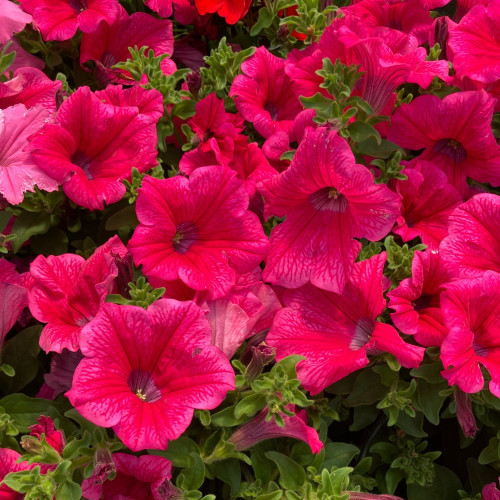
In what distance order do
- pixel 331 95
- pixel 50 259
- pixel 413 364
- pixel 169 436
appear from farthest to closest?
pixel 331 95, pixel 50 259, pixel 413 364, pixel 169 436

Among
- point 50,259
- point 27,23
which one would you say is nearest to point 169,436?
point 50,259

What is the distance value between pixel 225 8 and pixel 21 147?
0.53 metres

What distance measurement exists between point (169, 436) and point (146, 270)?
0.26 metres

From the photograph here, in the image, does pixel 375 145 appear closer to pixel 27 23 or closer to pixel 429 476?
pixel 429 476

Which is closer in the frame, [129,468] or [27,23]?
[129,468]

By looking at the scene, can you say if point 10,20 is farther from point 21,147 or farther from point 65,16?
point 21,147

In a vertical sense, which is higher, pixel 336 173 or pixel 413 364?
pixel 336 173

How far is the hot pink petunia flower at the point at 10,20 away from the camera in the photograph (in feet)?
3.81

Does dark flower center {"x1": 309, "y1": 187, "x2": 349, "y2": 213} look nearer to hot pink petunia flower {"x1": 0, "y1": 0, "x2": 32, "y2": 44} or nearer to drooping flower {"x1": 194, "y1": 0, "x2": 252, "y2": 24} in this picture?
drooping flower {"x1": 194, "y1": 0, "x2": 252, "y2": 24}

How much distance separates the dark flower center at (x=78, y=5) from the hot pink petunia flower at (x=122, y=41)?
0.19 feet

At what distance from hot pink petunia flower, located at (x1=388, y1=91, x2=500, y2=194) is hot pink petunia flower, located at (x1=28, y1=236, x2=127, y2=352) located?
22.0 inches

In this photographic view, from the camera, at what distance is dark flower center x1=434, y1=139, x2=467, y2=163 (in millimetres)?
1182

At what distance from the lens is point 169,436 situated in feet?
2.58

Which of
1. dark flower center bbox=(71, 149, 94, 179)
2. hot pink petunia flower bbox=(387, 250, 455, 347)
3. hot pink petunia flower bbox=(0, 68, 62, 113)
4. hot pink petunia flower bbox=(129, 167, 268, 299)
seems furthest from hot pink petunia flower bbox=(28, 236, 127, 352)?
hot pink petunia flower bbox=(387, 250, 455, 347)
